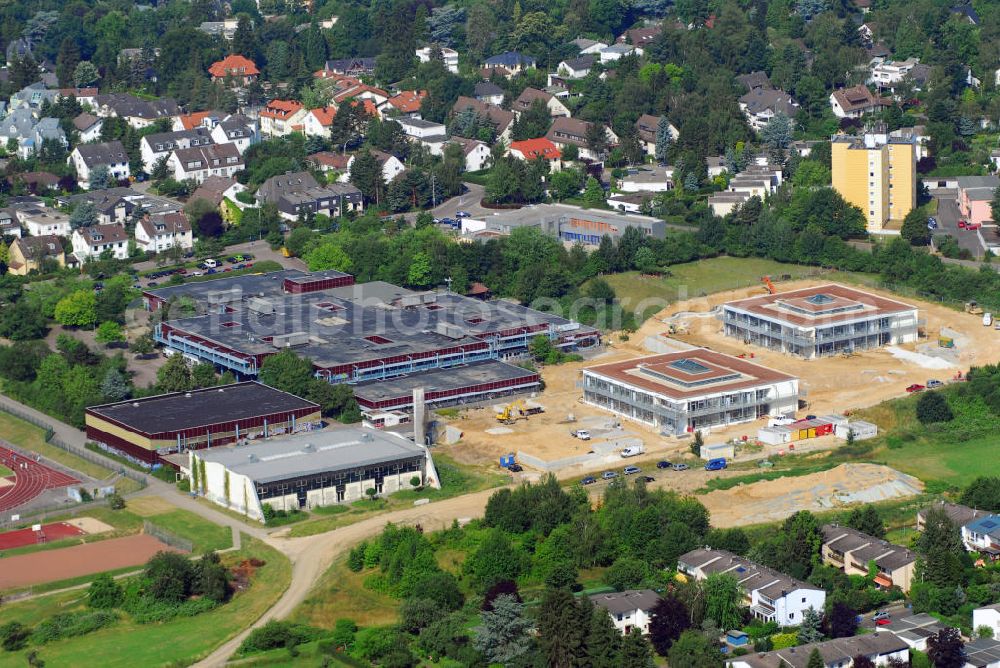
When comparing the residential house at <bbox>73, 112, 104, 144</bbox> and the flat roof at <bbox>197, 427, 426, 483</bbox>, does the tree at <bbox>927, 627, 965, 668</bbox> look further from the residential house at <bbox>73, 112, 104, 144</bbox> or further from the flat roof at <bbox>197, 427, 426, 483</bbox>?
the residential house at <bbox>73, 112, 104, 144</bbox>

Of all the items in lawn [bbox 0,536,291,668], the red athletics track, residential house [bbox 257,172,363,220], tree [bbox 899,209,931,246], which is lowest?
lawn [bbox 0,536,291,668]

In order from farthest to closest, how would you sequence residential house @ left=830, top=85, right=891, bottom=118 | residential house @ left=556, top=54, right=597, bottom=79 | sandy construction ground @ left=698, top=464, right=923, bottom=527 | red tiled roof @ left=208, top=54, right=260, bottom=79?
1. red tiled roof @ left=208, top=54, right=260, bottom=79
2. residential house @ left=556, top=54, right=597, bottom=79
3. residential house @ left=830, top=85, right=891, bottom=118
4. sandy construction ground @ left=698, top=464, right=923, bottom=527

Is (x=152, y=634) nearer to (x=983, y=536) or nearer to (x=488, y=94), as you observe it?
(x=983, y=536)

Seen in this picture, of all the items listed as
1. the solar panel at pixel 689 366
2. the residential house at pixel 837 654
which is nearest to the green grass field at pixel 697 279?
the solar panel at pixel 689 366

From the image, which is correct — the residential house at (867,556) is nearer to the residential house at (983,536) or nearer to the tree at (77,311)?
the residential house at (983,536)

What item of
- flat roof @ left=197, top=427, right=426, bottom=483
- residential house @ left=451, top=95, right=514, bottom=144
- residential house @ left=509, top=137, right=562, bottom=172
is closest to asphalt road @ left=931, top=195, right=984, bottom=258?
residential house @ left=509, top=137, right=562, bottom=172

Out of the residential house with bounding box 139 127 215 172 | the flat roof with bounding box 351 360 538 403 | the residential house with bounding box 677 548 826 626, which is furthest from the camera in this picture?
the residential house with bounding box 139 127 215 172
